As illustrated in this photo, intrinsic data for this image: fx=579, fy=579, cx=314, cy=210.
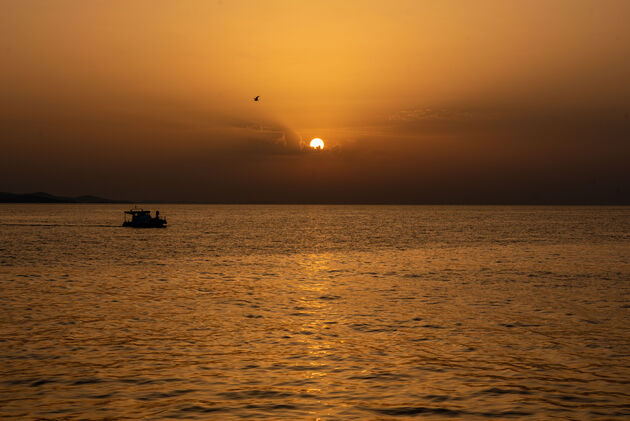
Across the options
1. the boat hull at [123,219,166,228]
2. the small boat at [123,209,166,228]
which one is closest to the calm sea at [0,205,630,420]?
the boat hull at [123,219,166,228]

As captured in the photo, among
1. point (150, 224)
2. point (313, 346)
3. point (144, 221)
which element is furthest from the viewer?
point (144, 221)

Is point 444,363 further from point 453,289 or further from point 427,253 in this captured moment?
point 427,253

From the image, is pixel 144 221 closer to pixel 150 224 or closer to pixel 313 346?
pixel 150 224

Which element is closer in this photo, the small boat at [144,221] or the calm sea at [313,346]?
the calm sea at [313,346]

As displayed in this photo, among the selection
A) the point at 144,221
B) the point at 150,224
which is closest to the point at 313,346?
the point at 150,224

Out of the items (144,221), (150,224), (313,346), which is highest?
(144,221)

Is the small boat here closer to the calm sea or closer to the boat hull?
the boat hull

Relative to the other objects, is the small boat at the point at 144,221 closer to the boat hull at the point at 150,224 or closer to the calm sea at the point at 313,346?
the boat hull at the point at 150,224

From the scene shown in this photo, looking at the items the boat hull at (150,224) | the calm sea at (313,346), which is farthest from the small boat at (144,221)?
the calm sea at (313,346)

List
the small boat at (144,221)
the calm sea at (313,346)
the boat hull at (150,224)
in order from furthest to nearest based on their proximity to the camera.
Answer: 1. the small boat at (144,221)
2. the boat hull at (150,224)
3. the calm sea at (313,346)

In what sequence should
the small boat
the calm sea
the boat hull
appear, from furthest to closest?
1. the small boat
2. the boat hull
3. the calm sea

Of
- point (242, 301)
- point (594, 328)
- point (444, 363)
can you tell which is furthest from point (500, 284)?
point (444, 363)

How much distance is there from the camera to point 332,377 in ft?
56.4

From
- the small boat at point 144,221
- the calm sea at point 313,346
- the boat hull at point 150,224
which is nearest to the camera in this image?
the calm sea at point 313,346
